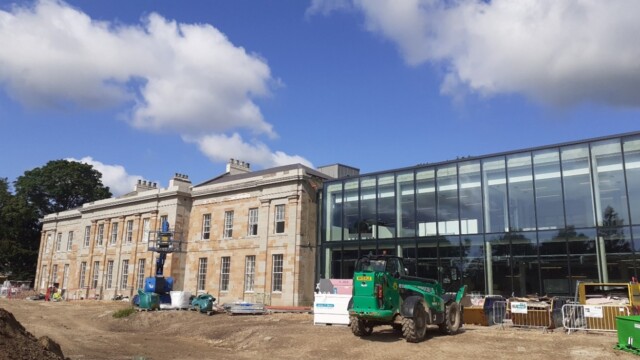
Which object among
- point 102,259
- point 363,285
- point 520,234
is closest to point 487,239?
point 520,234

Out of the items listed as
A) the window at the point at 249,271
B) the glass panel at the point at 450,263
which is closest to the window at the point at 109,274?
the window at the point at 249,271

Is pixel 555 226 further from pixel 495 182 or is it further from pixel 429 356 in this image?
pixel 429 356

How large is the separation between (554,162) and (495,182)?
10.0 ft

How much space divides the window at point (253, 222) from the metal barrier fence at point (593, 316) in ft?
76.5

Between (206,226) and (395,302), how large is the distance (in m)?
26.5

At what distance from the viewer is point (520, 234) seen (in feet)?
86.0

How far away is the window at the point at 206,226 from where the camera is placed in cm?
4041

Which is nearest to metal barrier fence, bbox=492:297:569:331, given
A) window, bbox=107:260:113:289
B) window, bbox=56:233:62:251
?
window, bbox=107:260:113:289

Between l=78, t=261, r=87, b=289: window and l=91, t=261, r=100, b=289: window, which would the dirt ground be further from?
l=78, t=261, r=87, b=289: window

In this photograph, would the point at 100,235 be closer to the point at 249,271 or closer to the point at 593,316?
the point at 249,271

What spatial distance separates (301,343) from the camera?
703 inches

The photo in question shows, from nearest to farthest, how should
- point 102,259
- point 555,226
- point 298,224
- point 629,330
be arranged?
point 629,330 → point 555,226 → point 298,224 → point 102,259

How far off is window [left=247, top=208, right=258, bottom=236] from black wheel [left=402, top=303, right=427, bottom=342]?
21947 mm

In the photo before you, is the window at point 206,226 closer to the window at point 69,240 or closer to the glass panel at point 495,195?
the glass panel at point 495,195
